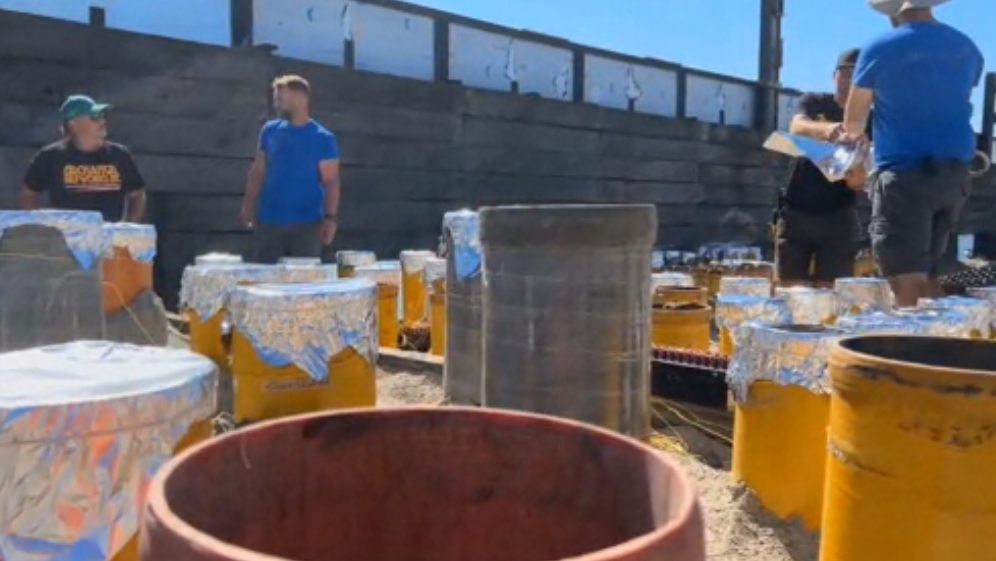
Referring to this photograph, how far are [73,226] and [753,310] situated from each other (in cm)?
273

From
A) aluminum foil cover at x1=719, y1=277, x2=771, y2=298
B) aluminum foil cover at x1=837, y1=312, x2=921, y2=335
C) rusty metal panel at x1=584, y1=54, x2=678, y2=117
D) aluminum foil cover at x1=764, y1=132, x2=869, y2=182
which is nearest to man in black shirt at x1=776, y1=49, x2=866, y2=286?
aluminum foil cover at x1=719, y1=277, x2=771, y2=298

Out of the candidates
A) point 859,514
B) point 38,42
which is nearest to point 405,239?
point 38,42

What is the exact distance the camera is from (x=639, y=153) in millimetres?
13586

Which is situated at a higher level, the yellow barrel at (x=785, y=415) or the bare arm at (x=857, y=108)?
the bare arm at (x=857, y=108)

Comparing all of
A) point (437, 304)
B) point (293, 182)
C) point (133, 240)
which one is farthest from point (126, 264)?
point (437, 304)

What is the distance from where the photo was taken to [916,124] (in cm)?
341

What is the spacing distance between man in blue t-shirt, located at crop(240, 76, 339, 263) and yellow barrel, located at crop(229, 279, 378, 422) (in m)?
2.49

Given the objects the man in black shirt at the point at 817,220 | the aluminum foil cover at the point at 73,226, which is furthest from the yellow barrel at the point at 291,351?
the man in black shirt at the point at 817,220

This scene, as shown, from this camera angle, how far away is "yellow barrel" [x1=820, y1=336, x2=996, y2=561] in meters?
1.59

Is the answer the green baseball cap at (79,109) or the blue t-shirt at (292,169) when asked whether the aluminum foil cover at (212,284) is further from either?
the green baseball cap at (79,109)

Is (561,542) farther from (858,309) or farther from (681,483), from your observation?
(858,309)

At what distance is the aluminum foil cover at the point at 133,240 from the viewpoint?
3.17m

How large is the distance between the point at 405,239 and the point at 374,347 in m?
7.35

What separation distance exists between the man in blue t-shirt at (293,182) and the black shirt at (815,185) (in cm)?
286
